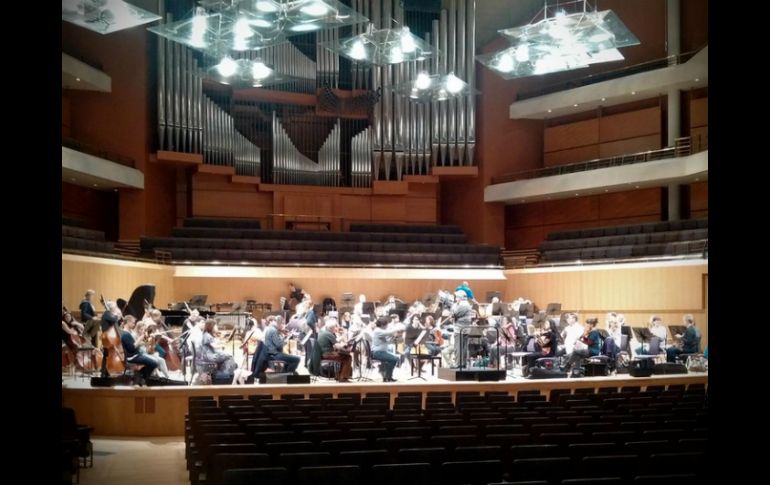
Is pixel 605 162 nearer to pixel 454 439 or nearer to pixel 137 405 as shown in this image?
pixel 137 405

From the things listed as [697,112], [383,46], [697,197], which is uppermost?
[383,46]

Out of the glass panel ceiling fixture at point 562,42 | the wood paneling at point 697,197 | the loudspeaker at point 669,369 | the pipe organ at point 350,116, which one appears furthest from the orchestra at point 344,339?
the pipe organ at point 350,116

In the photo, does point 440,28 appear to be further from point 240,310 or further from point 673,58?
point 240,310

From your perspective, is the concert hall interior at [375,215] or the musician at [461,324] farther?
the musician at [461,324]

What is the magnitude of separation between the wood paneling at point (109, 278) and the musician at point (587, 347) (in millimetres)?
9465

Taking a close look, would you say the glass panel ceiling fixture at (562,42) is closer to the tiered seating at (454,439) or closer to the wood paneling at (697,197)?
the wood paneling at (697,197)

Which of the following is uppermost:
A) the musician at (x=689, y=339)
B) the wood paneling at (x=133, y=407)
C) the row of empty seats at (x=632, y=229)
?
the row of empty seats at (x=632, y=229)

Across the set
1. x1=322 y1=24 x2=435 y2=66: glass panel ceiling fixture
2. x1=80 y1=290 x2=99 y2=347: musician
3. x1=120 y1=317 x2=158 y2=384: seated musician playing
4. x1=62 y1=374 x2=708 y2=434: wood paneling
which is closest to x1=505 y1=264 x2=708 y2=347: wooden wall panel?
x1=322 y1=24 x2=435 y2=66: glass panel ceiling fixture

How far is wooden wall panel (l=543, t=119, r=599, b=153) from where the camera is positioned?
72.1 feet

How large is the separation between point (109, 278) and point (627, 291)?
1180 cm

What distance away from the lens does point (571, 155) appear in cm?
2241

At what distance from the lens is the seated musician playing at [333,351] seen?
11.1 meters

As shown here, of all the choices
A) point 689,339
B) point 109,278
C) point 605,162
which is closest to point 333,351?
point 689,339
